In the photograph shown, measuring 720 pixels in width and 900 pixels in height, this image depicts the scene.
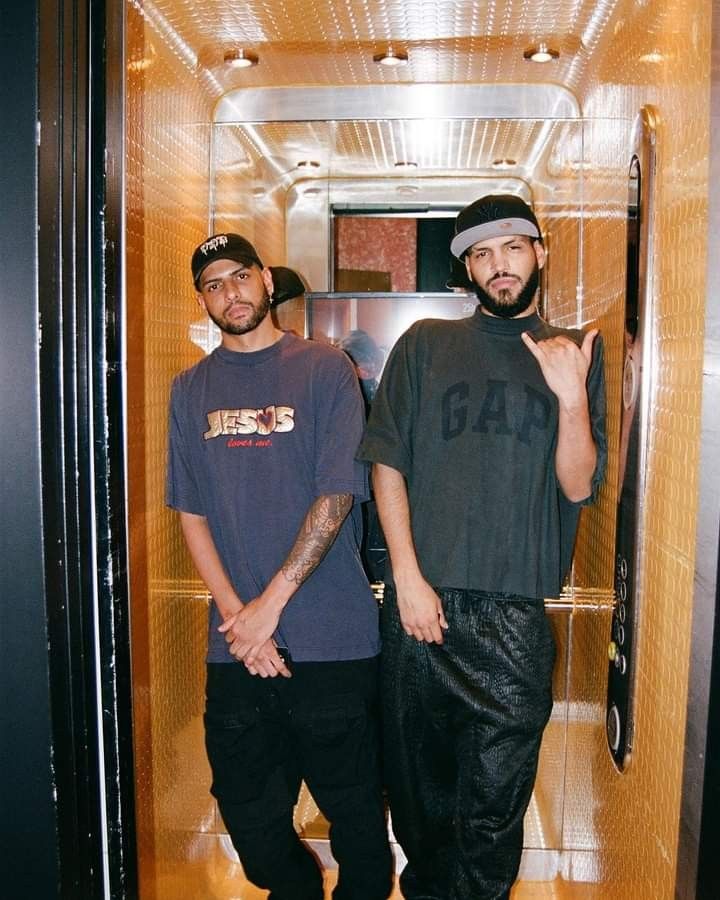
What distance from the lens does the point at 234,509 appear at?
1933mm

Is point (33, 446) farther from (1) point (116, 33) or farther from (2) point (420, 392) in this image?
(2) point (420, 392)

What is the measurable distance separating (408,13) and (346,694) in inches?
63.1

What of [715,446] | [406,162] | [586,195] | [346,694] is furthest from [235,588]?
[406,162]

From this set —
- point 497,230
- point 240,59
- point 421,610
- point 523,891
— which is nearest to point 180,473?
point 421,610

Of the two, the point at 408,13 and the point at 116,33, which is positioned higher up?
the point at 408,13

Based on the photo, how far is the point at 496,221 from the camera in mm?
1828

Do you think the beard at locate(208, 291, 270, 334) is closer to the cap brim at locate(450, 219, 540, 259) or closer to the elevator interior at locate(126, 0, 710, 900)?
the elevator interior at locate(126, 0, 710, 900)

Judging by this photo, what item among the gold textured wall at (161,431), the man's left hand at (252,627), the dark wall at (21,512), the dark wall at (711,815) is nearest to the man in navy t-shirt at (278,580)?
the man's left hand at (252,627)

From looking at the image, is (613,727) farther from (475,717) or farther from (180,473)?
(180,473)

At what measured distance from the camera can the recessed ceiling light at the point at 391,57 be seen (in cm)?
225

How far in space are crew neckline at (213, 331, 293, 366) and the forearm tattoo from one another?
0.37 m

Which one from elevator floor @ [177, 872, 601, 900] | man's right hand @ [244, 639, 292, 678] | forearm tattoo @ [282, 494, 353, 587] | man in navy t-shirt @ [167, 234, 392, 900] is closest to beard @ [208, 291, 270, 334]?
man in navy t-shirt @ [167, 234, 392, 900]

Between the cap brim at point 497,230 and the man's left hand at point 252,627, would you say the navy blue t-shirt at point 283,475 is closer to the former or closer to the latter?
the man's left hand at point 252,627

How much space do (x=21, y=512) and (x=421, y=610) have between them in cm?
90
